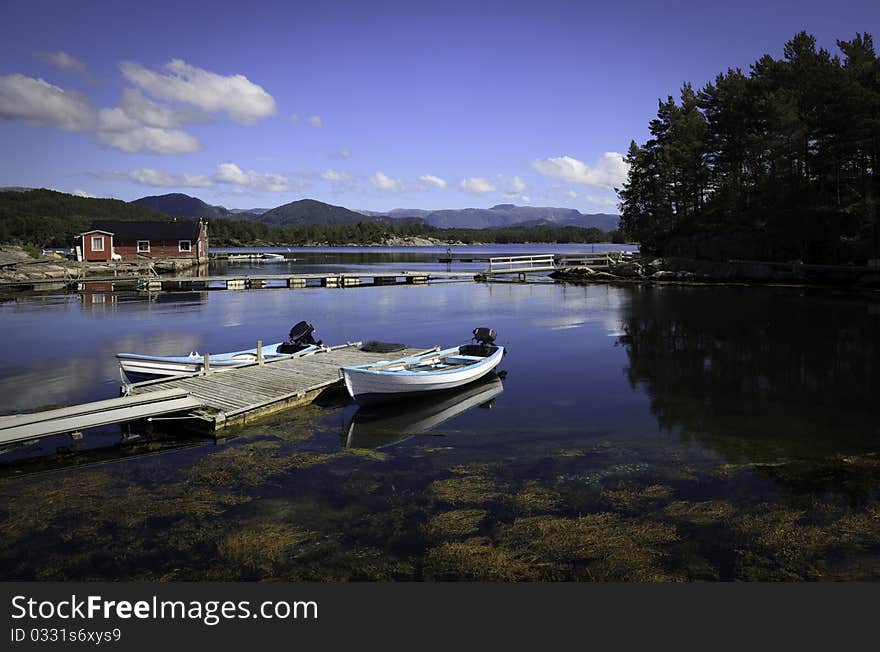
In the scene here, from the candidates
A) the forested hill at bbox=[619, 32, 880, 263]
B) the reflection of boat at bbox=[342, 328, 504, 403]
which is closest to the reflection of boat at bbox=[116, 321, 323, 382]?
the reflection of boat at bbox=[342, 328, 504, 403]

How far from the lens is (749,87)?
182 feet

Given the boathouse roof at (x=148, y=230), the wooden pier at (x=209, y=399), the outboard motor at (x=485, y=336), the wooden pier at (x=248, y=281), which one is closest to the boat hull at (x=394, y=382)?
the wooden pier at (x=209, y=399)

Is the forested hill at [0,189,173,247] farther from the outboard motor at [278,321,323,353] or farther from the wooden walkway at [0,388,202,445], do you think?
the wooden walkway at [0,388,202,445]

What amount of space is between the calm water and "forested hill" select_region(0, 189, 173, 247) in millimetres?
135693

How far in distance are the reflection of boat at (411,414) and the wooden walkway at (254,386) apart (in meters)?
1.88

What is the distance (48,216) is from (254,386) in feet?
605

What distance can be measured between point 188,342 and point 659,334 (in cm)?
2190

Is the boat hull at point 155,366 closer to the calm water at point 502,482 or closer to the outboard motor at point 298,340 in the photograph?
the calm water at point 502,482

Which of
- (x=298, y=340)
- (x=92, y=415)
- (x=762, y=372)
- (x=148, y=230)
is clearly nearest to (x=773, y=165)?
(x=762, y=372)

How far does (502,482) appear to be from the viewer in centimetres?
1070

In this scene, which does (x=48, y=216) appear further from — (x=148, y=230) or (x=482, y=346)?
(x=482, y=346)

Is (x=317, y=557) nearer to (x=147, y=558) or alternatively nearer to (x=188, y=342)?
(x=147, y=558)

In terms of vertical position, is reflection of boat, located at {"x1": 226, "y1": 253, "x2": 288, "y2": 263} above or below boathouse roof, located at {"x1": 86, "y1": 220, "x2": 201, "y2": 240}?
below

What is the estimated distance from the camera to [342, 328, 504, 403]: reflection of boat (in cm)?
1524
